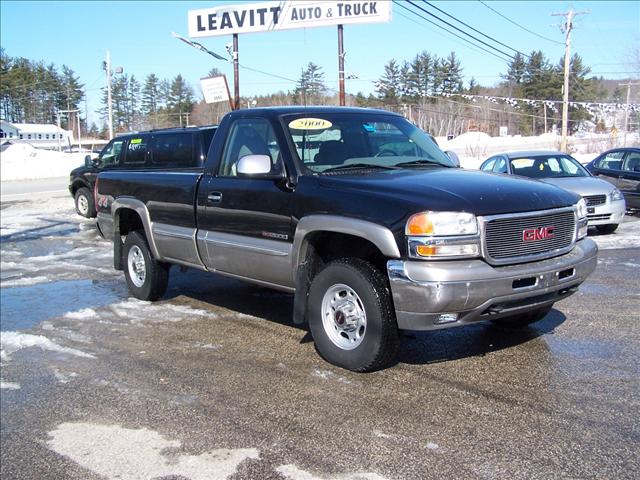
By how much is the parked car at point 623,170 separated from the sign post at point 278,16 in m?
13.3

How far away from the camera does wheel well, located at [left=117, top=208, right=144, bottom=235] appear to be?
7555mm

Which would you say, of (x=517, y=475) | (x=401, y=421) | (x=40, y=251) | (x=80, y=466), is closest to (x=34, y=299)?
(x=40, y=251)

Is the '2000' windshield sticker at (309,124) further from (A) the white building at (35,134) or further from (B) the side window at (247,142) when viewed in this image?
(A) the white building at (35,134)

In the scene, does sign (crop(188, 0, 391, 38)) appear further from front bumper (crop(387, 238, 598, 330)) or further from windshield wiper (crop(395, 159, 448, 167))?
front bumper (crop(387, 238, 598, 330))

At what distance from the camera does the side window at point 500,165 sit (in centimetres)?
1229

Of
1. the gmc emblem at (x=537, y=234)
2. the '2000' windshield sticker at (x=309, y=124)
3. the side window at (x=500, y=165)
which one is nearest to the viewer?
the gmc emblem at (x=537, y=234)

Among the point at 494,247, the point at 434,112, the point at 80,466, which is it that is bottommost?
the point at 80,466

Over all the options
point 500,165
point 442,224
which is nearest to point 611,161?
point 500,165

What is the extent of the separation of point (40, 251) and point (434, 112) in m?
63.3

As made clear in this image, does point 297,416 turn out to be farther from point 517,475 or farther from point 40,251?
point 40,251

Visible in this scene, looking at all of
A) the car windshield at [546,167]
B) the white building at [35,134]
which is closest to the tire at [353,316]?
the car windshield at [546,167]

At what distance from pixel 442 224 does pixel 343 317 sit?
1127 mm

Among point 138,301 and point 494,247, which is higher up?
point 494,247

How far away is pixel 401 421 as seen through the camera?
3.88m
